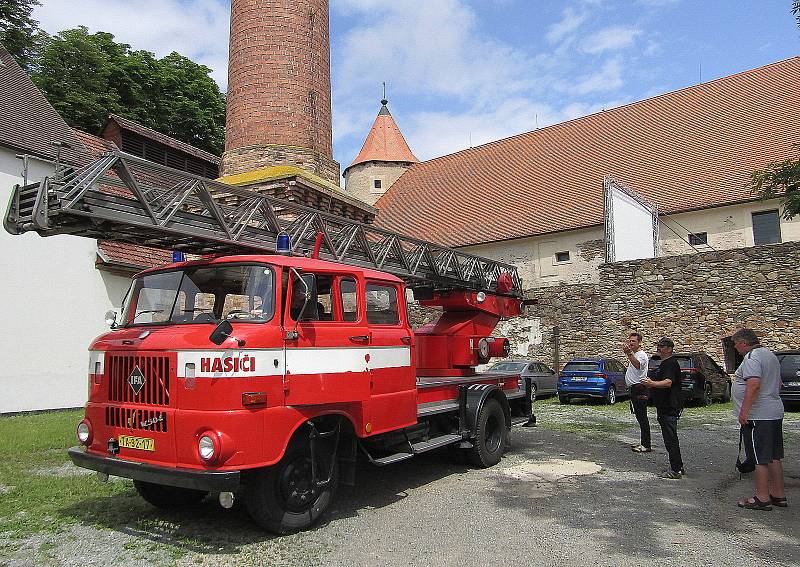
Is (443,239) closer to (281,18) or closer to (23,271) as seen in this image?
(281,18)

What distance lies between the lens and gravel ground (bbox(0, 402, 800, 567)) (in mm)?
4907

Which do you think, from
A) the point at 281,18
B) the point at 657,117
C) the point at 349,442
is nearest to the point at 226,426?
the point at 349,442

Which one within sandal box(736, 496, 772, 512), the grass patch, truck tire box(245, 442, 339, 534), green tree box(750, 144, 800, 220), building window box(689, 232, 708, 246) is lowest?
sandal box(736, 496, 772, 512)

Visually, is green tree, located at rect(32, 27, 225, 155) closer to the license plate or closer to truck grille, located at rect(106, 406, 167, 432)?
truck grille, located at rect(106, 406, 167, 432)

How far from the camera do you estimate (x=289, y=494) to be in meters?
5.47

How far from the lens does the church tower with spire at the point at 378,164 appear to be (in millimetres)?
43469

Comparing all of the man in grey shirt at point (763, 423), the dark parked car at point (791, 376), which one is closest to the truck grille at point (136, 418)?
the man in grey shirt at point (763, 423)

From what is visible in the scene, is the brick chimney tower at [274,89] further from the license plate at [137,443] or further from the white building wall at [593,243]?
the license plate at [137,443]

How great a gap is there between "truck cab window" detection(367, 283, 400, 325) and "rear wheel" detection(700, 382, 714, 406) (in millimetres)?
12357

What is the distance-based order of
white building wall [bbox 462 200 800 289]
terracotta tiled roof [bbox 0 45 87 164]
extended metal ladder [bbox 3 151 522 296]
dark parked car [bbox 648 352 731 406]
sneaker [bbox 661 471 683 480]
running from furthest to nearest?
white building wall [bbox 462 200 800 289] → dark parked car [bbox 648 352 731 406] → terracotta tiled roof [bbox 0 45 87 164] → sneaker [bbox 661 471 683 480] → extended metal ladder [bbox 3 151 522 296]

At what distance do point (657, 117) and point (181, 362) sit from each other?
30.1 meters

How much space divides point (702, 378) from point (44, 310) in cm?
1668

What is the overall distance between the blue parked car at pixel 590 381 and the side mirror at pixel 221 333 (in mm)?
13947

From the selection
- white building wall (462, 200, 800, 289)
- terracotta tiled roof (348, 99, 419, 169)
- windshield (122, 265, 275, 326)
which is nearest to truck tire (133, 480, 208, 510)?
windshield (122, 265, 275, 326)
